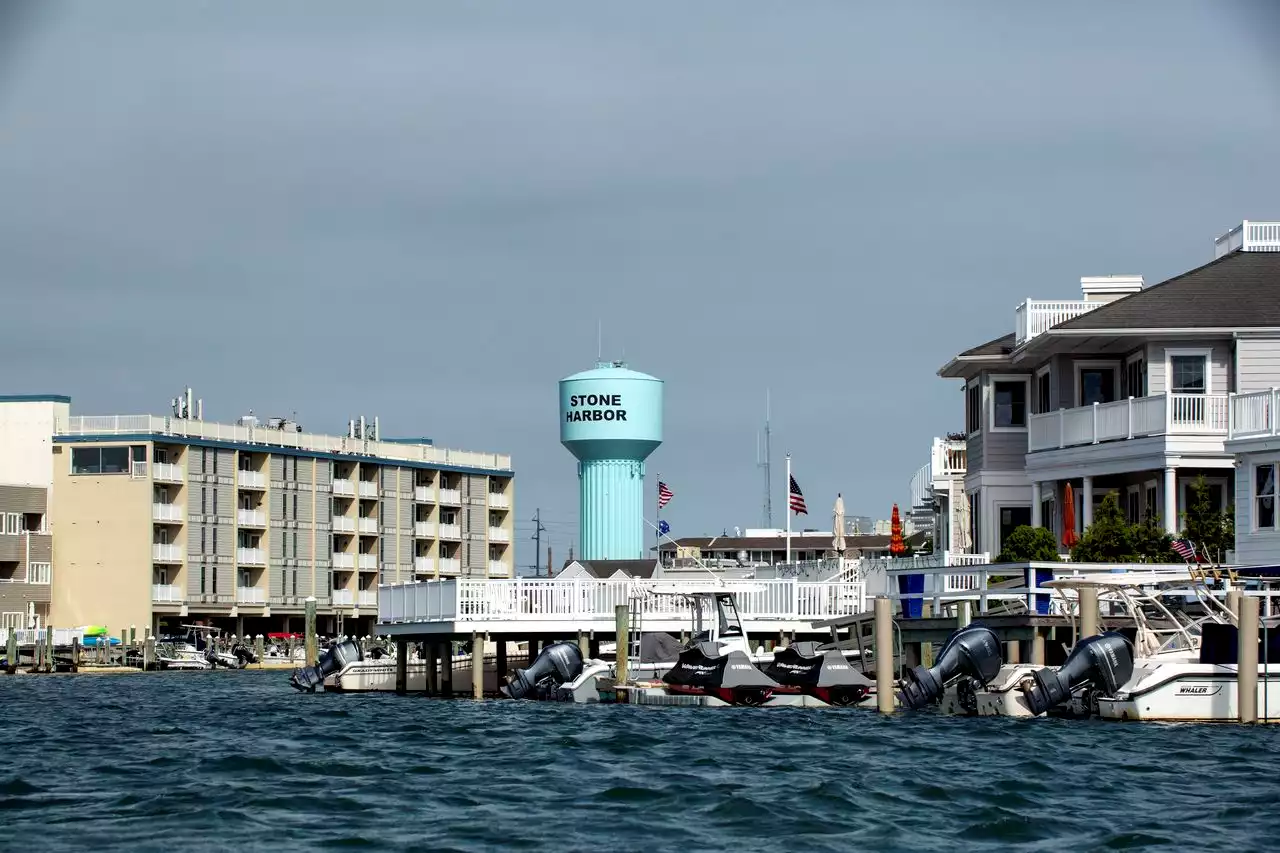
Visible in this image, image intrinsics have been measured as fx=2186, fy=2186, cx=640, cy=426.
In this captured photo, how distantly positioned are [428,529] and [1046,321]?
90.4m

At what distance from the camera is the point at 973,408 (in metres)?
59.0

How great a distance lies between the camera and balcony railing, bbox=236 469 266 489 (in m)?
127

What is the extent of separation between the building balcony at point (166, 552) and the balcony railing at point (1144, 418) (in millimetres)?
77745

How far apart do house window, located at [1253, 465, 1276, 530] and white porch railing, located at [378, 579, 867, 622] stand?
10375mm

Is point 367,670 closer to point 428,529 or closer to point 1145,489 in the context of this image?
point 1145,489

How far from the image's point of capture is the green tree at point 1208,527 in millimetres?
46281

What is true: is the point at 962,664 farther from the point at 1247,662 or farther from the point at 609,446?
the point at 609,446

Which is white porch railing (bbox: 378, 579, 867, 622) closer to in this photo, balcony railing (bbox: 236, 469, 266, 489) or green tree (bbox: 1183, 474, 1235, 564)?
green tree (bbox: 1183, 474, 1235, 564)

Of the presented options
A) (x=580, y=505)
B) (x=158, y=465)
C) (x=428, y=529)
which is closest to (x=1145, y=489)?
(x=580, y=505)

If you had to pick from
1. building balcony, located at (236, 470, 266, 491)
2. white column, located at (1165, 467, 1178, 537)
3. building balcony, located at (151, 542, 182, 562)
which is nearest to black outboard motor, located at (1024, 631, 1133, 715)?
white column, located at (1165, 467, 1178, 537)

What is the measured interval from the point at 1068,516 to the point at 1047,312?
18.1 feet

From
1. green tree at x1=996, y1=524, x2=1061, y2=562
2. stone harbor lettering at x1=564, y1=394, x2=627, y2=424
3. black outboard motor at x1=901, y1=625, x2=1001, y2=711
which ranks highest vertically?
stone harbor lettering at x1=564, y1=394, x2=627, y2=424

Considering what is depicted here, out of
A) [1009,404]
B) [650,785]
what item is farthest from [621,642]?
[650,785]

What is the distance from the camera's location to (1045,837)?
75.7ft
